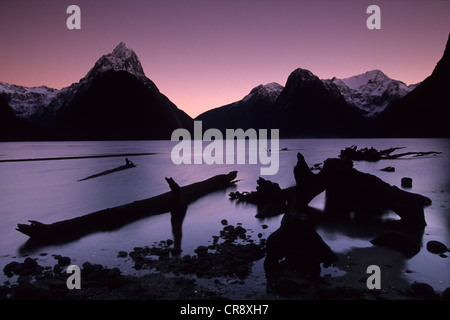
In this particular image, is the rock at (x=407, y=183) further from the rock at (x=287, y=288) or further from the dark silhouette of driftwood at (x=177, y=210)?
the rock at (x=287, y=288)

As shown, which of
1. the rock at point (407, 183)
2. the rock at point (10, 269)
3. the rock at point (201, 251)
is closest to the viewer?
the rock at point (10, 269)

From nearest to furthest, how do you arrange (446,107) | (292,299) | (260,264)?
(292,299)
(260,264)
(446,107)

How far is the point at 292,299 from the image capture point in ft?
24.1

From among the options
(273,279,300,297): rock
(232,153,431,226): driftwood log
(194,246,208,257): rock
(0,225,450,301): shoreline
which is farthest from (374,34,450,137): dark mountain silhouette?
(273,279,300,297): rock

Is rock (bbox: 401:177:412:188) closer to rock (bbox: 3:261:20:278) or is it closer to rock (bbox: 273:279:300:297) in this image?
rock (bbox: 273:279:300:297)

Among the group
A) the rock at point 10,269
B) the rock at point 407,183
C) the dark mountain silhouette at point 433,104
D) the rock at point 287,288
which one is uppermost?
the dark mountain silhouette at point 433,104

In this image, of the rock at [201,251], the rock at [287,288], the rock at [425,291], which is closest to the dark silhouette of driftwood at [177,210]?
the rock at [201,251]

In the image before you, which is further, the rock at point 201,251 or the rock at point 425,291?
the rock at point 201,251

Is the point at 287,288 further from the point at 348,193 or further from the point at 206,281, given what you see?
the point at 348,193

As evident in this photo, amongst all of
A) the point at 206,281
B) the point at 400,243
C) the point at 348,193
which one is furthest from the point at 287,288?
the point at 348,193

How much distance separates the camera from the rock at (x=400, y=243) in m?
10.5
